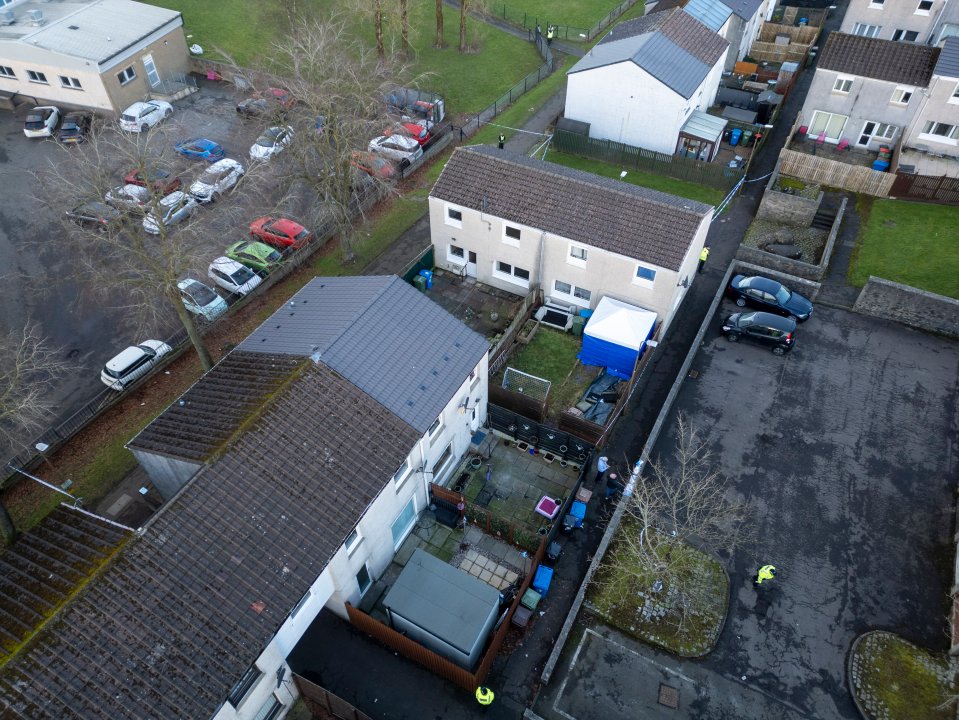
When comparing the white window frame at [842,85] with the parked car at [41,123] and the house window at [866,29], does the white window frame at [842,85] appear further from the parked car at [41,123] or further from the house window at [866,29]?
the parked car at [41,123]

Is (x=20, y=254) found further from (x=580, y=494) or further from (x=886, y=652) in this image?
(x=886, y=652)

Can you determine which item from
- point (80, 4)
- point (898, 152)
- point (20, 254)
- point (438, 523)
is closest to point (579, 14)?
point (898, 152)

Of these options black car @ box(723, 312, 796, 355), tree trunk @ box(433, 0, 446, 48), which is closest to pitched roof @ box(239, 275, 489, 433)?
black car @ box(723, 312, 796, 355)

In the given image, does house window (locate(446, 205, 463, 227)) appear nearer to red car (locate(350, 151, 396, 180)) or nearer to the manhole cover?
red car (locate(350, 151, 396, 180))

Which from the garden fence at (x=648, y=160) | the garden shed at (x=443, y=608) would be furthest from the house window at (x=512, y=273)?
the garden shed at (x=443, y=608)

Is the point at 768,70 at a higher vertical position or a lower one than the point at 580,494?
higher
